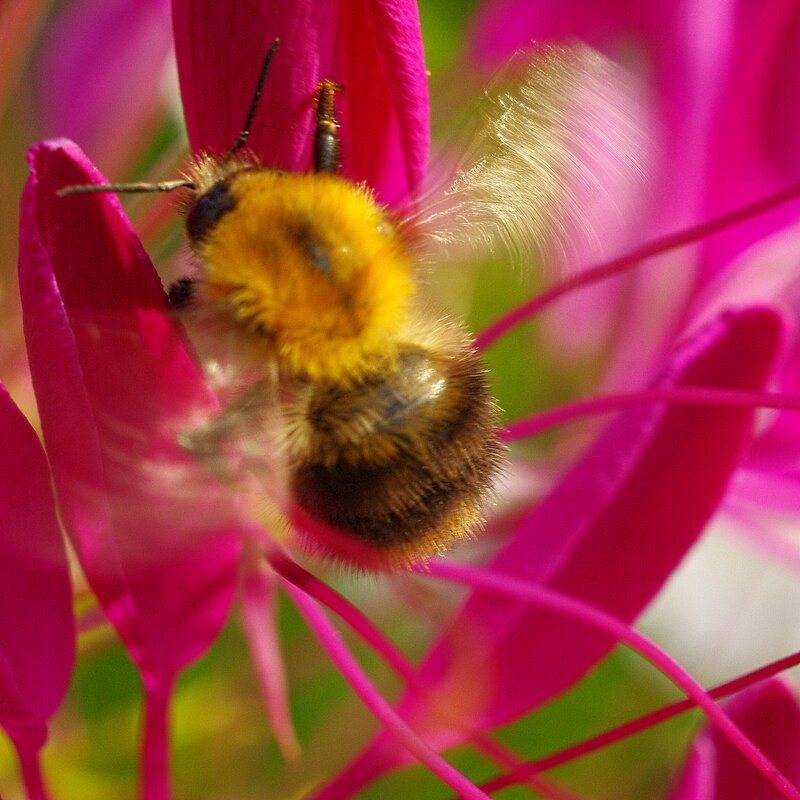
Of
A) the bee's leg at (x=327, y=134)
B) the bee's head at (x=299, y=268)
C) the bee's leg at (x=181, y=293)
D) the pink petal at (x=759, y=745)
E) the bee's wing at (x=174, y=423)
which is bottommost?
the pink petal at (x=759, y=745)

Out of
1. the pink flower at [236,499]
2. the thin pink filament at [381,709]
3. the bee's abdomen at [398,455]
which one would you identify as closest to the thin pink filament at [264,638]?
the pink flower at [236,499]

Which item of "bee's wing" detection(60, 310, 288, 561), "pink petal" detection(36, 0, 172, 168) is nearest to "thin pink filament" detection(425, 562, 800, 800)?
"bee's wing" detection(60, 310, 288, 561)

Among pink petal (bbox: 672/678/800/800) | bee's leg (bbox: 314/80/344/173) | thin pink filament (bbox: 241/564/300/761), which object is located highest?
bee's leg (bbox: 314/80/344/173)

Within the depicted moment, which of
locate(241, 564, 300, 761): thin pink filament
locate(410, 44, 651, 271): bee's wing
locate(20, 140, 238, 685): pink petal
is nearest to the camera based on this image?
locate(20, 140, 238, 685): pink petal

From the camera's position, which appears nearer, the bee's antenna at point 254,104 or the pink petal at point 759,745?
the bee's antenna at point 254,104

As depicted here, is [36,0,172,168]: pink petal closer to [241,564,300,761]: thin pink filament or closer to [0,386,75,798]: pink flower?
[241,564,300,761]: thin pink filament

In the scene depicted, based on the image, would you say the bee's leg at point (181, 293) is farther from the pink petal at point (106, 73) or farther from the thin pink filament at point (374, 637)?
the pink petal at point (106, 73)

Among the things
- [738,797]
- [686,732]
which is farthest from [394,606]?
[738,797]
